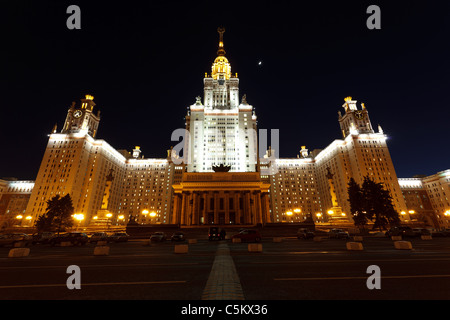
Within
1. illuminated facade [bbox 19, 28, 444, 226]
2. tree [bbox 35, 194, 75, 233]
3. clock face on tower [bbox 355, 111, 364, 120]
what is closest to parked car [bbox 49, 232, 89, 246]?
tree [bbox 35, 194, 75, 233]

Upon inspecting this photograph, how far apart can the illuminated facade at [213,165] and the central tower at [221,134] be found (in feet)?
1.59

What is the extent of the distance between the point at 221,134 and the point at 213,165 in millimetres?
22058

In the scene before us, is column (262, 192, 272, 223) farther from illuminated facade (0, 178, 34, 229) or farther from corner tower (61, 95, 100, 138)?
illuminated facade (0, 178, 34, 229)

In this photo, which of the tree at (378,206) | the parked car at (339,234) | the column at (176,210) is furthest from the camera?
the column at (176,210)

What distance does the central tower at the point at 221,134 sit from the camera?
10106 centimetres

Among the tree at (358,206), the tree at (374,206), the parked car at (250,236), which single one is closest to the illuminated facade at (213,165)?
the tree at (358,206)

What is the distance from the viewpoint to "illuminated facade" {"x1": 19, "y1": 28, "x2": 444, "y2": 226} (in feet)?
310

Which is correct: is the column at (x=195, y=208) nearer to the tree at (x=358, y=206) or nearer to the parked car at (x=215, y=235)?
the parked car at (x=215, y=235)

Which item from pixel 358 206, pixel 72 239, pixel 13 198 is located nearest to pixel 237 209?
pixel 358 206

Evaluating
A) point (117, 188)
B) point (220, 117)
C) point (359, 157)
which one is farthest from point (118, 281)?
point (117, 188)

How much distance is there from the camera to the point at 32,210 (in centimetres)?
8688
